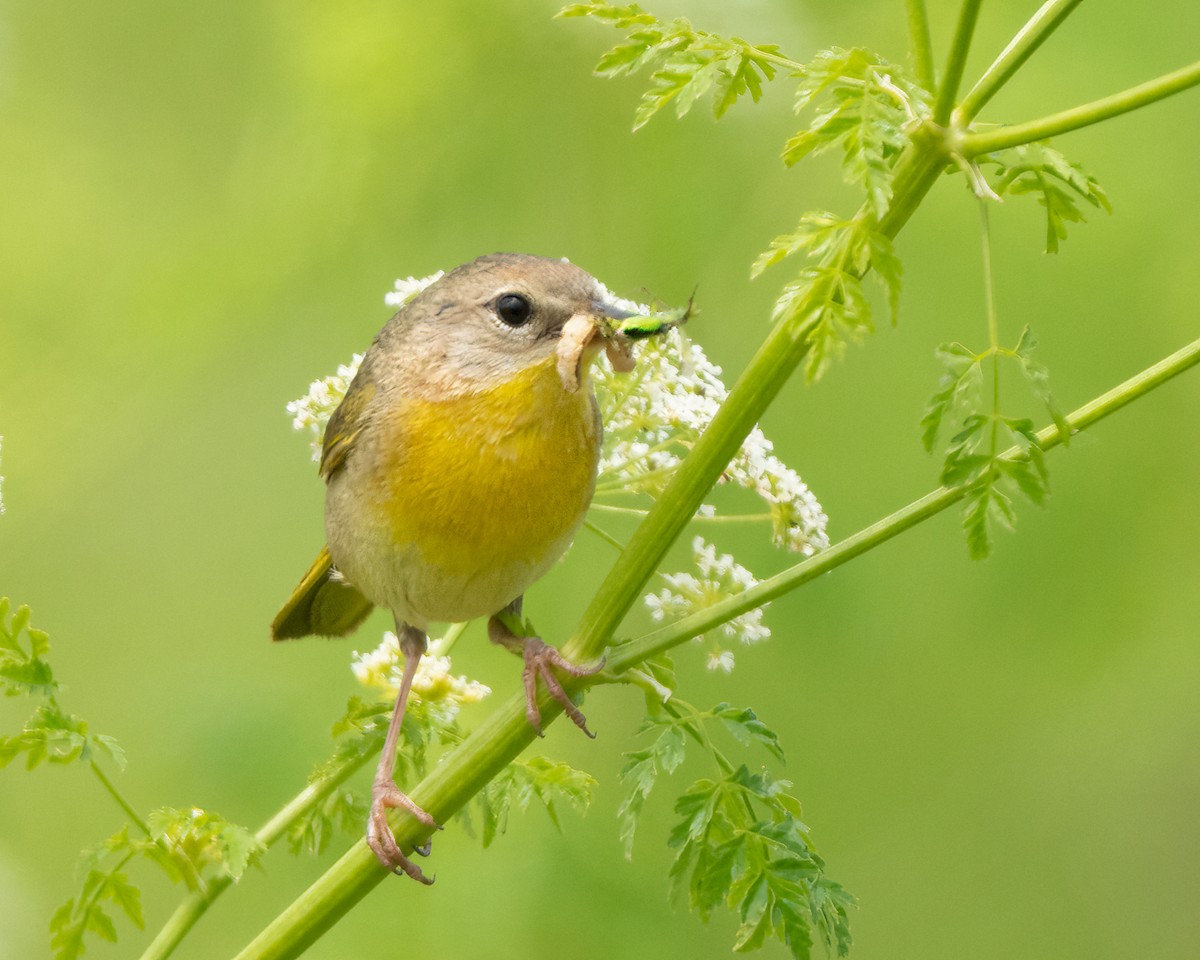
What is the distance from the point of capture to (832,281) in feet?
6.90

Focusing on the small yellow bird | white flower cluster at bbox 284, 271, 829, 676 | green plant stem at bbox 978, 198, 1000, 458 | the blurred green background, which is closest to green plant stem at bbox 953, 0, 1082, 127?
green plant stem at bbox 978, 198, 1000, 458

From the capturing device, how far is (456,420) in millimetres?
3141

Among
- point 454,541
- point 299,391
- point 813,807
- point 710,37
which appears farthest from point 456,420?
point 299,391

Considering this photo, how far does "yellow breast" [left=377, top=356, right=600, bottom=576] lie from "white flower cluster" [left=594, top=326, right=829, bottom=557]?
8 cm

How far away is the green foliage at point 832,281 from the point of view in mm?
2066

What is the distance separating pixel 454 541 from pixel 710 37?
121 centimetres

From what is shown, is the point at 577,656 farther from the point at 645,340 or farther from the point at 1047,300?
the point at 1047,300

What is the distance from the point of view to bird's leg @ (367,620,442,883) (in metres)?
2.58

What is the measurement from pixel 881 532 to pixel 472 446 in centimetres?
102

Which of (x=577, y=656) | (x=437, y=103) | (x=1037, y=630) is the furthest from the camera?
(x=1037, y=630)

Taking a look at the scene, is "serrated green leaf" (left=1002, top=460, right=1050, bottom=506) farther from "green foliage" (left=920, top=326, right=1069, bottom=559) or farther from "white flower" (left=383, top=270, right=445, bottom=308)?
"white flower" (left=383, top=270, right=445, bottom=308)

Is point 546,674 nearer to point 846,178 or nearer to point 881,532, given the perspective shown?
point 881,532

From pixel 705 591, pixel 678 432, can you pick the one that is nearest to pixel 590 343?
pixel 678 432

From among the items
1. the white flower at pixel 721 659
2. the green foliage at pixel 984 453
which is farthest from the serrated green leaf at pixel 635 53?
the white flower at pixel 721 659
